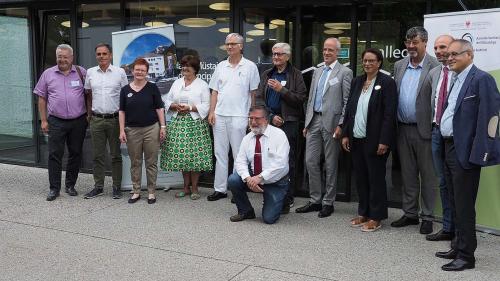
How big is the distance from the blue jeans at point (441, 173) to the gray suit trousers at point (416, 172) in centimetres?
23

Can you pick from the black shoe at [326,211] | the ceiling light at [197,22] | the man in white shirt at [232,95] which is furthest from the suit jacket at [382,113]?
the ceiling light at [197,22]

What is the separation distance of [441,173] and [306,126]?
155 cm

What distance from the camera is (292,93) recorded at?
5883 mm

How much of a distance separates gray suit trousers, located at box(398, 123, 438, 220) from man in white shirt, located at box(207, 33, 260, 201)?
5.92 ft

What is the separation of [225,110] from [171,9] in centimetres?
197

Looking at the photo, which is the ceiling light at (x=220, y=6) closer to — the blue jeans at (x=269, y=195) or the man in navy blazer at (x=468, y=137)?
the blue jeans at (x=269, y=195)

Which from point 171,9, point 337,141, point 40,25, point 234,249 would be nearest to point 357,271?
point 234,249

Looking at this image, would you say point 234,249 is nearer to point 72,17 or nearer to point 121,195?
point 121,195

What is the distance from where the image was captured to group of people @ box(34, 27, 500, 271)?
4375 mm

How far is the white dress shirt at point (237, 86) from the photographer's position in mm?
6324

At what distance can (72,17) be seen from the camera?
812 cm

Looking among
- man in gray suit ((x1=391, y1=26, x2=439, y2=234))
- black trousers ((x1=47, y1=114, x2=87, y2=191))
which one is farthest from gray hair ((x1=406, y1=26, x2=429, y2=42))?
black trousers ((x1=47, y1=114, x2=87, y2=191))

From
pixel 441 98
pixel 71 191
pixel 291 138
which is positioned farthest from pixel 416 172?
pixel 71 191

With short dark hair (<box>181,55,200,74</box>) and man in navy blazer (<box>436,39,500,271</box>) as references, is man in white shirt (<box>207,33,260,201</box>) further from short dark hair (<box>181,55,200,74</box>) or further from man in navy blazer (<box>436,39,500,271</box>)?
man in navy blazer (<box>436,39,500,271</box>)
